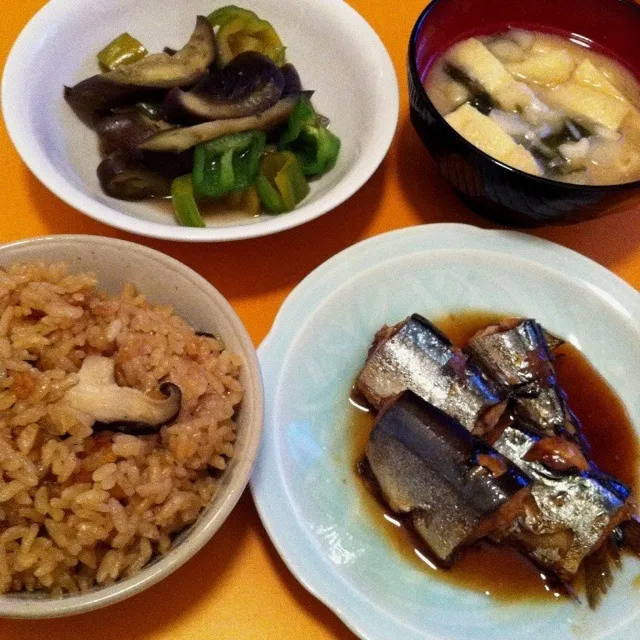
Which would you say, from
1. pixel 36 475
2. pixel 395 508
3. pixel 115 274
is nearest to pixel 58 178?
pixel 115 274

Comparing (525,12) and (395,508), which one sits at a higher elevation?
(525,12)

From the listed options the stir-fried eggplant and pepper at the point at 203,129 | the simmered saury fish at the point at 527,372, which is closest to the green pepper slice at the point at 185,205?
the stir-fried eggplant and pepper at the point at 203,129

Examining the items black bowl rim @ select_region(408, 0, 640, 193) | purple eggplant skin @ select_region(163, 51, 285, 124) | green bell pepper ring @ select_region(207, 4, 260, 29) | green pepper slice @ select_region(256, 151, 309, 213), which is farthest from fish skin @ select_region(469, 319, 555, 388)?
green bell pepper ring @ select_region(207, 4, 260, 29)

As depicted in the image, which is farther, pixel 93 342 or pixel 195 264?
pixel 195 264

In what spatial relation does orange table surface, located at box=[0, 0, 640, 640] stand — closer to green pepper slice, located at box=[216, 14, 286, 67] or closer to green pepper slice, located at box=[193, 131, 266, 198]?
green pepper slice, located at box=[193, 131, 266, 198]

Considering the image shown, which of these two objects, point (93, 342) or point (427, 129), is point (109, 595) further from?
point (427, 129)

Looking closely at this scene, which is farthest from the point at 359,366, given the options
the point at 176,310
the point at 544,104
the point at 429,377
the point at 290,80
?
the point at 544,104
